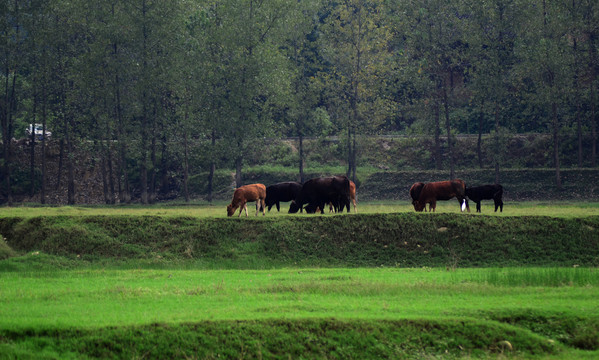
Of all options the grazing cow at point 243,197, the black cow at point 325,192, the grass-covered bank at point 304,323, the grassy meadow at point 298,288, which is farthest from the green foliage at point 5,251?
the black cow at point 325,192

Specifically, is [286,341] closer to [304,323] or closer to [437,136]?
[304,323]

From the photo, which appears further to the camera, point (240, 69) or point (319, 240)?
point (240, 69)

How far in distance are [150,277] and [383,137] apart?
4426 cm

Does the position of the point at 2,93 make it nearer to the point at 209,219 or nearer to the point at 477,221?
the point at 209,219

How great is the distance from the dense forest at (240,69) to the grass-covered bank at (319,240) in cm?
2371

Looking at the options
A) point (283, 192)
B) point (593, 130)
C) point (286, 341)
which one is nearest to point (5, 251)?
point (283, 192)

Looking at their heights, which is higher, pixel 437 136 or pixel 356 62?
pixel 356 62

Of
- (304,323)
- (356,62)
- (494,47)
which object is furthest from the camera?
(356,62)

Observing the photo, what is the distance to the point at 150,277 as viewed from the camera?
792 inches

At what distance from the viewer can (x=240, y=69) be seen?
5075 cm

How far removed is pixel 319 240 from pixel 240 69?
27.7 metres

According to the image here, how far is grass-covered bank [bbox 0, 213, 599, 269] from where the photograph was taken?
23859mm

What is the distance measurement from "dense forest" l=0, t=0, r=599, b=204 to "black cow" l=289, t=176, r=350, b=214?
64.2 ft

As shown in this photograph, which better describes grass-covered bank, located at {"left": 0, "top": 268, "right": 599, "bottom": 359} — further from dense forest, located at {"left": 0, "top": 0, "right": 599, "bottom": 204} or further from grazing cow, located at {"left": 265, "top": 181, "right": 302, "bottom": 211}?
dense forest, located at {"left": 0, "top": 0, "right": 599, "bottom": 204}
